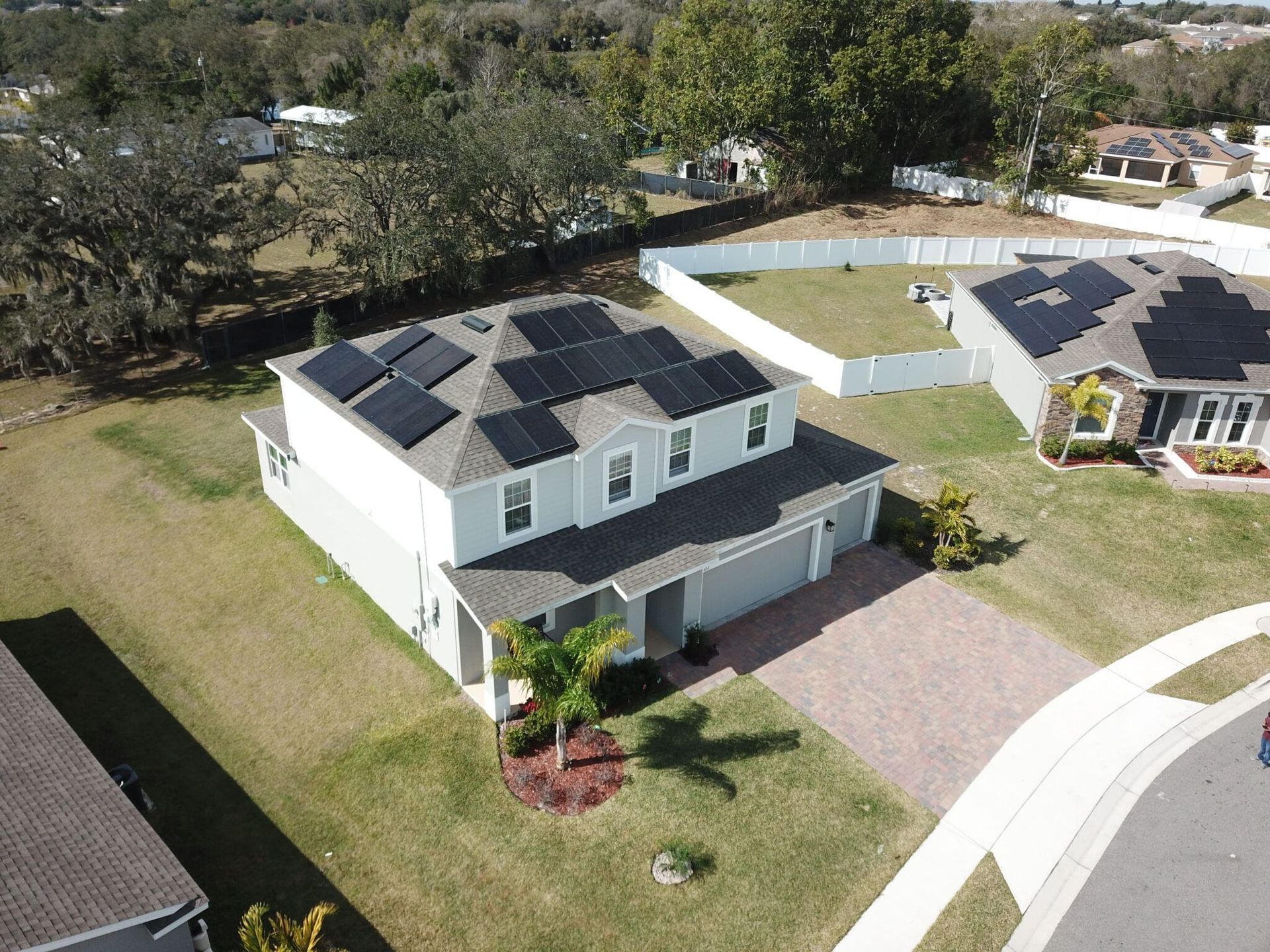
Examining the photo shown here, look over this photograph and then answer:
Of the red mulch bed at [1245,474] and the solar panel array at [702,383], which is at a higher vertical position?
the solar panel array at [702,383]

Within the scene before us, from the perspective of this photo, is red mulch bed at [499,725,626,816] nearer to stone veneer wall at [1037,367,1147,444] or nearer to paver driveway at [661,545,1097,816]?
paver driveway at [661,545,1097,816]

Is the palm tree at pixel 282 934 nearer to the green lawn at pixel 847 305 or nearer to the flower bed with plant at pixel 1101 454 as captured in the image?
the flower bed with plant at pixel 1101 454

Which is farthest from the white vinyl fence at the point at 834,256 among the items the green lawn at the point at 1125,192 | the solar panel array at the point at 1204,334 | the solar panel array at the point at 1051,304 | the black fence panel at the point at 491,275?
the green lawn at the point at 1125,192

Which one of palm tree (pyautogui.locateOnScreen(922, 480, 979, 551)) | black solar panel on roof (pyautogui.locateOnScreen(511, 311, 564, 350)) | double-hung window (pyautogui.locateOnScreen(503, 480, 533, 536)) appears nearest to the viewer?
double-hung window (pyautogui.locateOnScreen(503, 480, 533, 536))

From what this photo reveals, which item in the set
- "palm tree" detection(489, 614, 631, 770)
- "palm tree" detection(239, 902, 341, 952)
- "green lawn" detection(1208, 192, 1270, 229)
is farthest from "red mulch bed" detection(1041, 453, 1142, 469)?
"green lawn" detection(1208, 192, 1270, 229)

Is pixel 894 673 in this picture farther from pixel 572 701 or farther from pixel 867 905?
pixel 572 701

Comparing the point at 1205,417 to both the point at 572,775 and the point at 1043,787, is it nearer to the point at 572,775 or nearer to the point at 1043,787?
the point at 1043,787
